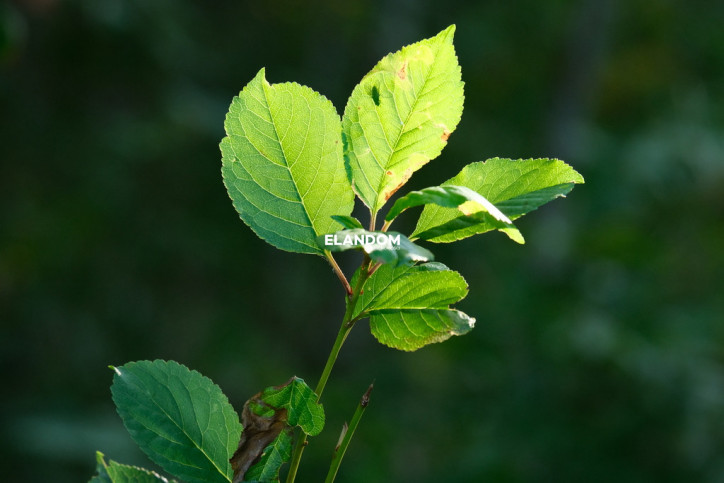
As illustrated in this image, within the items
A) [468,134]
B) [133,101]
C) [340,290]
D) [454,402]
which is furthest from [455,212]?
[468,134]

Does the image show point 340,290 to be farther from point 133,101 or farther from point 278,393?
point 278,393

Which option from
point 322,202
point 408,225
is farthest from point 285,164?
point 408,225

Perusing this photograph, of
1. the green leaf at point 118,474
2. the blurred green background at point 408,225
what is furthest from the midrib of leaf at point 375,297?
the blurred green background at point 408,225

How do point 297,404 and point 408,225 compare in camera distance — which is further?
point 408,225

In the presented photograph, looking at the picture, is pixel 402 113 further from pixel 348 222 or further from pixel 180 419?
pixel 180 419

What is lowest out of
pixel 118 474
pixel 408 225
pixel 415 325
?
pixel 118 474

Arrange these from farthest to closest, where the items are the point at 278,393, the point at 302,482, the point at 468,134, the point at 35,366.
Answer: the point at 468,134 < the point at 35,366 < the point at 302,482 < the point at 278,393
